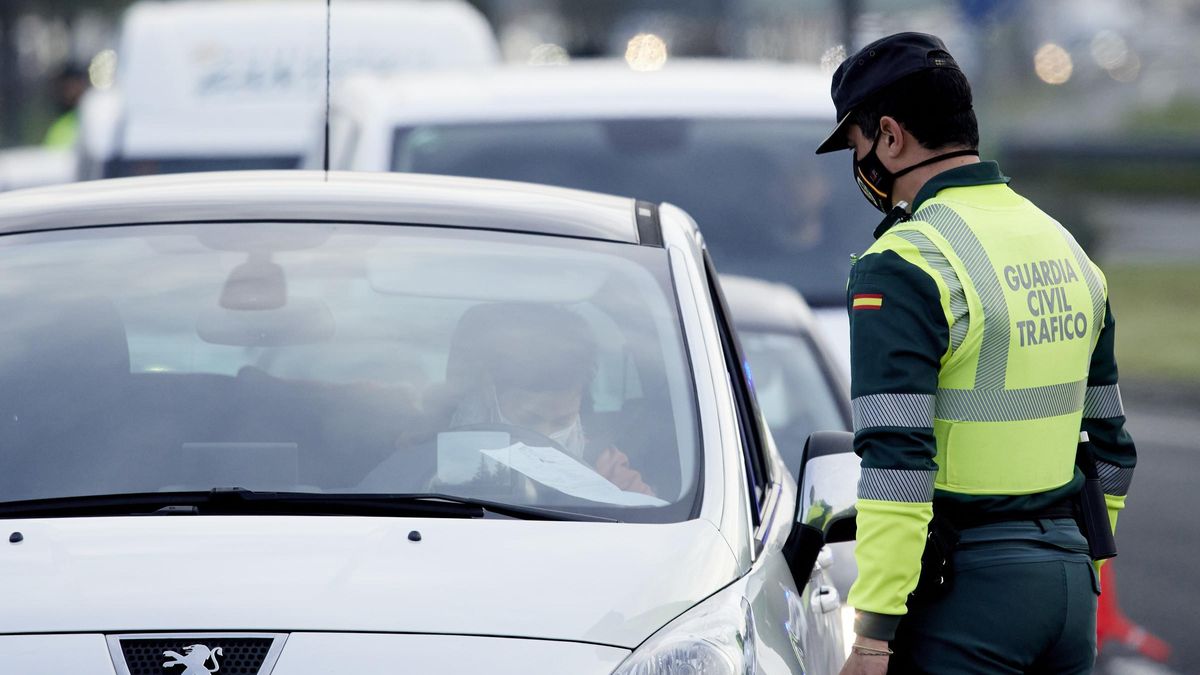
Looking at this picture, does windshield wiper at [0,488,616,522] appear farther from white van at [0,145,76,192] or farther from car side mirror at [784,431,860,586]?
white van at [0,145,76,192]

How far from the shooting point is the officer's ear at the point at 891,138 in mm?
3363

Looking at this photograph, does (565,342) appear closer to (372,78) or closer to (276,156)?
(372,78)

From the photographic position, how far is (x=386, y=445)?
134 inches

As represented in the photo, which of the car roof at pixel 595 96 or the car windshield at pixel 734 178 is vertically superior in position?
the car roof at pixel 595 96

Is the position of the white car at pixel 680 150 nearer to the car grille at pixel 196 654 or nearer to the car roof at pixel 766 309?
the car roof at pixel 766 309

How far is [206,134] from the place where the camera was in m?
11.1

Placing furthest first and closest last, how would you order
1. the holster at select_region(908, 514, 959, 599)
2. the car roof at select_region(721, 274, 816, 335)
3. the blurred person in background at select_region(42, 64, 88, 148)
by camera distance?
1. the blurred person in background at select_region(42, 64, 88, 148)
2. the car roof at select_region(721, 274, 816, 335)
3. the holster at select_region(908, 514, 959, 599)

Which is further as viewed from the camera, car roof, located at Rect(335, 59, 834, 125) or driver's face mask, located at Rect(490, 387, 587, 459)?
car roof, located at Rect(335, 59, 834, 125)

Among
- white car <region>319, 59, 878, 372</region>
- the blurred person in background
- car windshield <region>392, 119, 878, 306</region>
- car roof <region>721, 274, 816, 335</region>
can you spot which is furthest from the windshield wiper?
the blurred person in background

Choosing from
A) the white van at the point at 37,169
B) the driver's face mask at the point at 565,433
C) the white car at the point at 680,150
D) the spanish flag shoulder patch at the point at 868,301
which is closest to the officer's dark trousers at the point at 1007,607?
the spanish flag shoulder patch at the point at 868,301

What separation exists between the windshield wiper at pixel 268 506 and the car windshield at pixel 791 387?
8.48ft

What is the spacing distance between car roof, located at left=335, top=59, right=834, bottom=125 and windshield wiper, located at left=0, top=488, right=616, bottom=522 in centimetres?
395

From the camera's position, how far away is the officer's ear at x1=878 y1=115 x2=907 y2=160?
3363 millimetres

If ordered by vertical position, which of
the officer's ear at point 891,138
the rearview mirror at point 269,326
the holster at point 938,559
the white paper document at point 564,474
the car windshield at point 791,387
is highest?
the officer's ear at point 891,138
